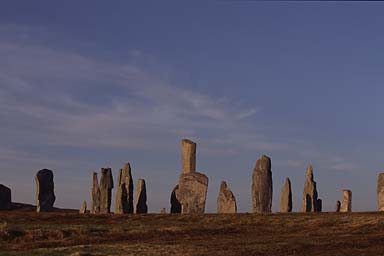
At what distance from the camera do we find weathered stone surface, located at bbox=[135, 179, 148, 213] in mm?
58938

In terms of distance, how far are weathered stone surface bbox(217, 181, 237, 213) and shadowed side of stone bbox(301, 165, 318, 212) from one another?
32.4 feet

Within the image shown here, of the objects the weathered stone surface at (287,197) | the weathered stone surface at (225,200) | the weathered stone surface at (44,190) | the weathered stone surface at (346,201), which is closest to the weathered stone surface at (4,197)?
the weathered stone surface at (44,190)

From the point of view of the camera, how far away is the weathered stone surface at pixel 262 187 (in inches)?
2083

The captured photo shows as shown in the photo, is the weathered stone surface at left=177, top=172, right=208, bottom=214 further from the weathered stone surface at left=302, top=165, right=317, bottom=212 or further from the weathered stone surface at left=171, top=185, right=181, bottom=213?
the weathered stone surface at left=302, top=165, right=317, bottom=212

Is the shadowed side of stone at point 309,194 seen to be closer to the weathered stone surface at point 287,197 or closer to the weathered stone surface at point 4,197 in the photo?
the weathered stone surface at point 287,197

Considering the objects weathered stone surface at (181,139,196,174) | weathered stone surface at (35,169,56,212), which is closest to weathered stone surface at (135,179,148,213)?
weathered stone surface at (181,139,196,174)

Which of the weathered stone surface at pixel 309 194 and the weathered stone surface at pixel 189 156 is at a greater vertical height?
the weathered stone surface at pixel 189 156

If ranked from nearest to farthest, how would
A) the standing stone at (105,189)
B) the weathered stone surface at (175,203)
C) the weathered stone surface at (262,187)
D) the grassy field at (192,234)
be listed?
1. the grassy field at (192,234)
2. the weathered stone surface at (262,187)
3. the weathered stone surface at (175,203)
4. the standing stone at (105,189)

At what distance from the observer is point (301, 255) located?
26.6 m

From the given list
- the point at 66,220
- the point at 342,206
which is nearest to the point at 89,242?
the point at 66,220

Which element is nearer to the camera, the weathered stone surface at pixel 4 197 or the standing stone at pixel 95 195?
the weathered stone surface at pixel 4 197

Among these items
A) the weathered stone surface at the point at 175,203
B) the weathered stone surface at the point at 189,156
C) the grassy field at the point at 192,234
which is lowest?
the grassy field at the point at 192,234

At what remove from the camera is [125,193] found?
59469 millimetres

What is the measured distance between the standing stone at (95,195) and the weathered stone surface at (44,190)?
5.35 meters
